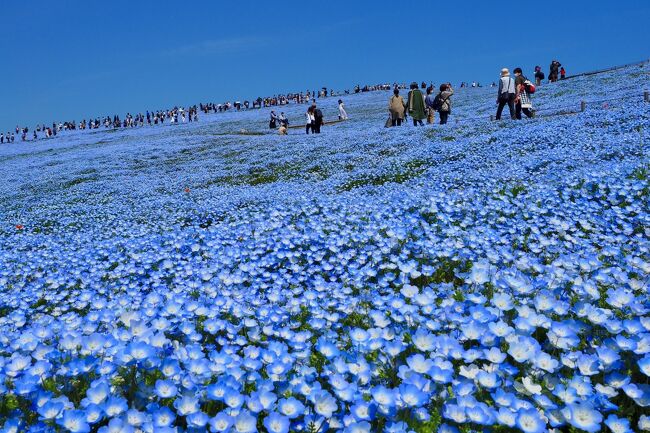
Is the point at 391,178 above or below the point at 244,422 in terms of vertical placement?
below

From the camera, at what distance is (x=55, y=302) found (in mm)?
5309

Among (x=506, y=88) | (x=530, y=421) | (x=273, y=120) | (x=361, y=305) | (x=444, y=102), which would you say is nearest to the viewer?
(x=530, y=421)

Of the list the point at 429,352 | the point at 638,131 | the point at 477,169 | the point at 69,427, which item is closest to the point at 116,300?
the point at 69,427

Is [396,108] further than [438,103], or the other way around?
[396,108]

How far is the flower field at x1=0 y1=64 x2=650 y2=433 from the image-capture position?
2.21 m

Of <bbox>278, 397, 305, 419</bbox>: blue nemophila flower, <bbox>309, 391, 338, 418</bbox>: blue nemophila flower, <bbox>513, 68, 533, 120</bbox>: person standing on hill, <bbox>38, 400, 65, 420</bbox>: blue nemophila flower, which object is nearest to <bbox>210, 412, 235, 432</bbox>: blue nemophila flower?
<bbox>278, 397, 305, 419</bbox>: blue nemophila flower

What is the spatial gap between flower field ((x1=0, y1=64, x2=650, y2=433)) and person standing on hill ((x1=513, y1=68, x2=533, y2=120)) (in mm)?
5067

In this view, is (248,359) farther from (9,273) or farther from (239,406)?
(9,273)

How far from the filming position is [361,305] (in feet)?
12.9

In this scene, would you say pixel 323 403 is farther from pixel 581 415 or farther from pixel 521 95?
pixel 521 95

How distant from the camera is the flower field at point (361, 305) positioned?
7.24 ft

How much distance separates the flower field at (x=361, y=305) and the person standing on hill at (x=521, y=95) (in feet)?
16.6

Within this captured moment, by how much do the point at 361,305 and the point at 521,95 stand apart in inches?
634

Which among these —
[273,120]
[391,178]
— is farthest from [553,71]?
[391,178]
